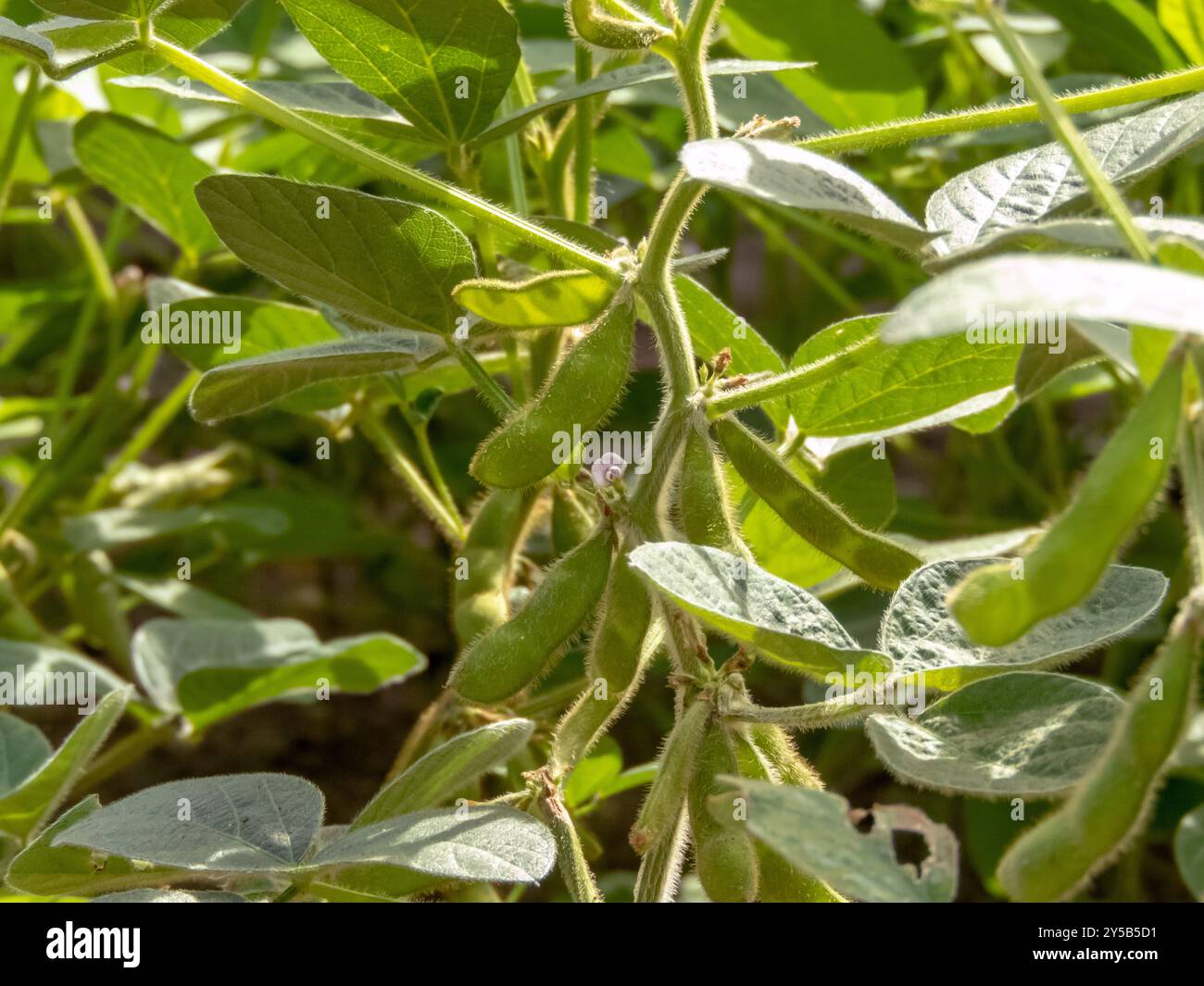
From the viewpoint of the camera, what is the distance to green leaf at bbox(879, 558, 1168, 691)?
50 cm

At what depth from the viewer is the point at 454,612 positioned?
2.43 feet

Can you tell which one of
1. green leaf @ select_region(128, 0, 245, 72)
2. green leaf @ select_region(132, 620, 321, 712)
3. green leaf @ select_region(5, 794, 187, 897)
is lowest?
green leaf @ select_region(5, 794, 187, 897)

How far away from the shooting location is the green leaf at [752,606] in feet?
1.46

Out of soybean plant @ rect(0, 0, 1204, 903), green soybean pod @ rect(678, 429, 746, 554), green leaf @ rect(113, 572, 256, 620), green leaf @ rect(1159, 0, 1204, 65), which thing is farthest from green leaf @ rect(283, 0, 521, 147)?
green leaf @ rect(113, 572, 256, 620)

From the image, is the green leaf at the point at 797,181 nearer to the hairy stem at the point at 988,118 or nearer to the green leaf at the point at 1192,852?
the hairy stem at the point at 988,118

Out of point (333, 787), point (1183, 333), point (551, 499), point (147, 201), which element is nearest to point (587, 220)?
point (551, 499)

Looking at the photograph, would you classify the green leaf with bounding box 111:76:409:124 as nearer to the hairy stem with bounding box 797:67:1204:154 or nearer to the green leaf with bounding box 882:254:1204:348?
the hairy stem with bounding box 797:67:1204:154

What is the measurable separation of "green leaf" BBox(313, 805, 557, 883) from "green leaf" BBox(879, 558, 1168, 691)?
15 centimetres

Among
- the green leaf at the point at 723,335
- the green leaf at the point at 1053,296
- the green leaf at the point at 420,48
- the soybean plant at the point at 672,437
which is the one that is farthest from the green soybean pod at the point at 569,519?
the green leaf at the point at 1053,296

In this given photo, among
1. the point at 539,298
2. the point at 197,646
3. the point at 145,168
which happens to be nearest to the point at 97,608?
the point at 197,646

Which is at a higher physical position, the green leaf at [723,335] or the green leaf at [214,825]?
the green leaf at [723,335]

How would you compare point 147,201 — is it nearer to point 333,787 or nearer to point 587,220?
point 587,220

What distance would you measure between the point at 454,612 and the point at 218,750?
83 cm

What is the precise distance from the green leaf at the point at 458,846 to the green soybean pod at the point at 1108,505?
21cm
